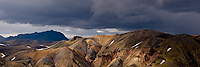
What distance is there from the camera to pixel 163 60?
176 meters

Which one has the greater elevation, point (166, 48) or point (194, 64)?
point (166, 48)

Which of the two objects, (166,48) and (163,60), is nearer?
(163,60)

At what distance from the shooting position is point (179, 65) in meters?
166

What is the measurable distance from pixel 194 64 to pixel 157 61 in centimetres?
4013

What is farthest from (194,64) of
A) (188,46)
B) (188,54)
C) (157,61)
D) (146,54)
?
(146,54)

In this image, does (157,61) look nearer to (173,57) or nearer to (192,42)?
(173,57)

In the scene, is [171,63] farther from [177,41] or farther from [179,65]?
[177,41]

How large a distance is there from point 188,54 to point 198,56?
11.5 meters

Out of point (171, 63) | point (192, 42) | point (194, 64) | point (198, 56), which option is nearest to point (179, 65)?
point (171, 63)

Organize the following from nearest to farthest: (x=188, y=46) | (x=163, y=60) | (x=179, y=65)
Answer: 1. (x=179, y=65)
2. (x=163, y=60)
3. (x=188, y=46)

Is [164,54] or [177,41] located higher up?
[177,41]

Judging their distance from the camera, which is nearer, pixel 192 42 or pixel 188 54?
pixel 188 54

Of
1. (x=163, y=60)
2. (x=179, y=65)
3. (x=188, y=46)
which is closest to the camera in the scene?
(x=179, y=65)

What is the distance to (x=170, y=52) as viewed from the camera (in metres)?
185
